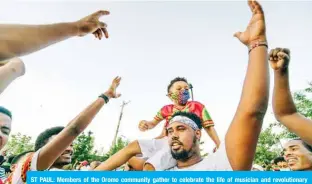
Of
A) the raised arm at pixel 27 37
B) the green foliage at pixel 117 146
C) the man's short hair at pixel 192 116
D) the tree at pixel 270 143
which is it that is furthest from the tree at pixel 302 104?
the raised arm at pixel 27 37

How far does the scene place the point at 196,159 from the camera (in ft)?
5.97

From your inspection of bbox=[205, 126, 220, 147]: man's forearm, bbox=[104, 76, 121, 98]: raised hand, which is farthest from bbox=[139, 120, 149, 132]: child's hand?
bbox=[205, 126, 220, 147]: man's forearm

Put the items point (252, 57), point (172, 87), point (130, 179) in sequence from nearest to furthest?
1. point (252, 57)
2. point (130, 179)
3. point (172, 87)

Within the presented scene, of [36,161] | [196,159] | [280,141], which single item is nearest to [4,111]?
[36,161]

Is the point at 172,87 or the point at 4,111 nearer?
the point at 4,111

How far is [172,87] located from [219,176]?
640 millimetres

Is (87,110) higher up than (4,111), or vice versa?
(4,111)

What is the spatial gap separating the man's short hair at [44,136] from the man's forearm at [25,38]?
3.49 feet

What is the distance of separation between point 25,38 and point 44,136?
3.85 ft

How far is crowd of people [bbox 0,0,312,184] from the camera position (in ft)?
3.33

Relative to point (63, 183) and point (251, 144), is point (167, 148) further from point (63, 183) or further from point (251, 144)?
point (251, 144)

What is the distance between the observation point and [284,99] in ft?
4.36

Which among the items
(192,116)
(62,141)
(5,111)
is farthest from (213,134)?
(5,111)

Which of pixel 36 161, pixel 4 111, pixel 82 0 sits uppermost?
pixel 82 0
